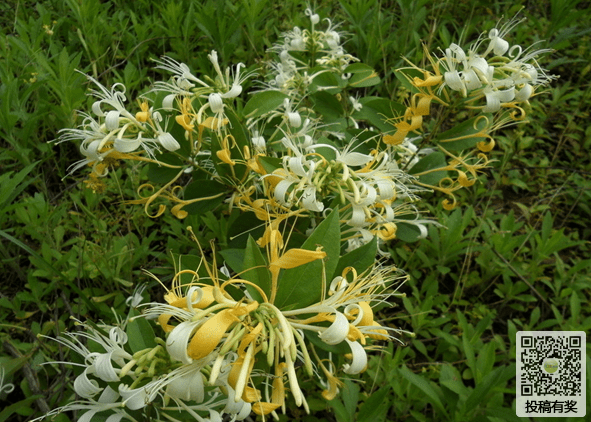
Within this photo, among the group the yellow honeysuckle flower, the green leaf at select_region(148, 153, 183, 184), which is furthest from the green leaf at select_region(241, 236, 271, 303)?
the green leaf at select_region(148, 153, 183, 184)

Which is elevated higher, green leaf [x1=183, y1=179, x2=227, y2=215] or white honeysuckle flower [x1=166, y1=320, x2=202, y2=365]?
white honeysuckle flower [x1=166, y1=320, x2=202, y2=365]

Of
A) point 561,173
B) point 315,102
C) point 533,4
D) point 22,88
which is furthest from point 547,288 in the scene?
point 22,88

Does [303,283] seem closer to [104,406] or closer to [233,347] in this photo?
[233,347]

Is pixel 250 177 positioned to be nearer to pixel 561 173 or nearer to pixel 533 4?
pixel 561 173

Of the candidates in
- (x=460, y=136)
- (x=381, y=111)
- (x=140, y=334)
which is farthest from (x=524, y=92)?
(x=140, y=334)

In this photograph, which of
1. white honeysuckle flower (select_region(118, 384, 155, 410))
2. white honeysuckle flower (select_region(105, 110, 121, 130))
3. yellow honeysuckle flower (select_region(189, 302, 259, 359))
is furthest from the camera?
white honeysuckle flower (select_region(105, 110, 121, 130))

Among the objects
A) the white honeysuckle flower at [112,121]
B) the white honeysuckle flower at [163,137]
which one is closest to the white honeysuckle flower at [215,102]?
the white honeysuckle flower at [163,137]

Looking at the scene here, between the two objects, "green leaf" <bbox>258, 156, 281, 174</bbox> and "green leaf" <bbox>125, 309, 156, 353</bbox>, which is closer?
"green leaf" <bbox>125, 309, 156, 353</bbox>

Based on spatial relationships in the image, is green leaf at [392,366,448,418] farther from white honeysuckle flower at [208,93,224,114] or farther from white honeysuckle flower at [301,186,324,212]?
white honeysuckle flower at [208,93,224,114]

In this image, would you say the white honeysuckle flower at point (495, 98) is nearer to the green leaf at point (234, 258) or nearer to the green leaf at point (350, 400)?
the green leaf at point (234, 258)
